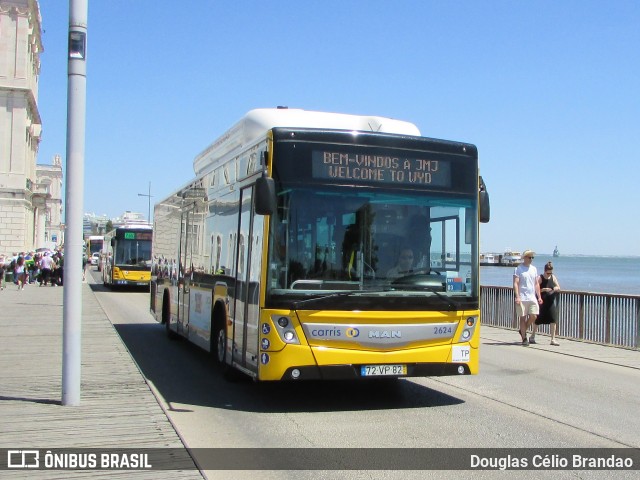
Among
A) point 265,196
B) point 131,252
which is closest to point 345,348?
point 265,196

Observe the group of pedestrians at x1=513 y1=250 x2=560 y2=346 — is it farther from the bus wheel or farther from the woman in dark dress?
the bus wheel

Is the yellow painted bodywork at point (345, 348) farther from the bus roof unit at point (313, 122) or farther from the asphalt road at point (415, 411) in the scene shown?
the bus roof unit at point (313, 122)

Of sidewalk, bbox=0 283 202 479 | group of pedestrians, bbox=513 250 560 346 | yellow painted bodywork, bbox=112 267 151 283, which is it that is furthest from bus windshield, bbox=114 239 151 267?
group of pedestrians, bbox=513 250 560 346

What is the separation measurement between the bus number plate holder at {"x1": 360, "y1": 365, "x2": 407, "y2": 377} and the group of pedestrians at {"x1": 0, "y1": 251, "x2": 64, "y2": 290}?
29341 millimetres

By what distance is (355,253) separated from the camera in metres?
8.43

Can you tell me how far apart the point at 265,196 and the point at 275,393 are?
9.83 ft

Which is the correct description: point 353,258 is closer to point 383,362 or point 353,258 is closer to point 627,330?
point 383,362

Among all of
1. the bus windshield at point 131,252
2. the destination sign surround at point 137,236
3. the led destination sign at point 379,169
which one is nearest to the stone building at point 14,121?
the bus windshield at point 131,252

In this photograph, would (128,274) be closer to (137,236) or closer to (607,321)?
(137,236)

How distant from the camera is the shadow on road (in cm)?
904

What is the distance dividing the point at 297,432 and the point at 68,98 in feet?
13.3

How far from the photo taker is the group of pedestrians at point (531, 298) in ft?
49.1

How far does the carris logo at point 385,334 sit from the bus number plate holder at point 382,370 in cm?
32

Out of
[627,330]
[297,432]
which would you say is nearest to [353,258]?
[297,432]
